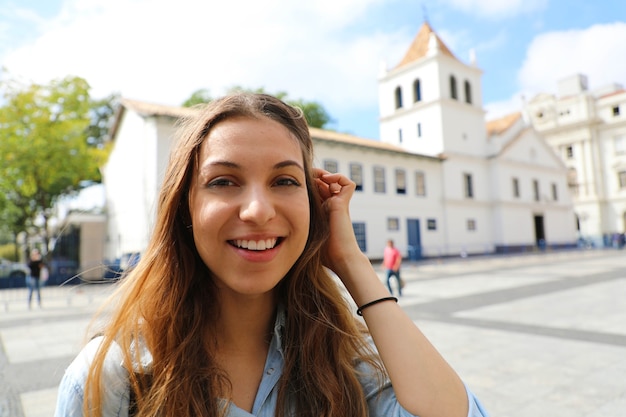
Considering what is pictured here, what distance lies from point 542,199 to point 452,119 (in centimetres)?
1258

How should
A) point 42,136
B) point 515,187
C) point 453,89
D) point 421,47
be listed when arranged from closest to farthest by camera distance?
point 42,136
point 453,89
point 421,47
point 515,187

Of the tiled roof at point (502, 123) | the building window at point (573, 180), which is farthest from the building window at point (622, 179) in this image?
the tiled roof at point (502, 123)

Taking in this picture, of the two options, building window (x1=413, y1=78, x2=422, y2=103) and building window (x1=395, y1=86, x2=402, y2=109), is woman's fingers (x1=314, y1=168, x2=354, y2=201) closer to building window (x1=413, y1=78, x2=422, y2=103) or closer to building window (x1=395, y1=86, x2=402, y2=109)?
building window (x1=413, y1=78, x2=422, y2=103)

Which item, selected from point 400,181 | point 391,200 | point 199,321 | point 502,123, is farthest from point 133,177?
point 502,123

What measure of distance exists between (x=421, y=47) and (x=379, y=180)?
12.9m

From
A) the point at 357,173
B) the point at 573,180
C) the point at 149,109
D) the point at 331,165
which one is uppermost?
the point at 149,109

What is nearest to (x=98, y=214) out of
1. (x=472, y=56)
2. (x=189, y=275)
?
(x=189, y=275)

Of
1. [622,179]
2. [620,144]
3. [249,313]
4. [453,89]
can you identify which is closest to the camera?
[249,313]

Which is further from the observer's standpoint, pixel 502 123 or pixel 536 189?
pixel 536 189

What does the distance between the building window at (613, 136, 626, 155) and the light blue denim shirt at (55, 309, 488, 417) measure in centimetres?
5533

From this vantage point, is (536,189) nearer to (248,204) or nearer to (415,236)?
(415,236)

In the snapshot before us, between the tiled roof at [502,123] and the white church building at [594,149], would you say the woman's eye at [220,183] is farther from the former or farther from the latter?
the white church building at [594,149]

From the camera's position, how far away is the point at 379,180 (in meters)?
25.3

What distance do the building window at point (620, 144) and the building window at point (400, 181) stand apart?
110ft
